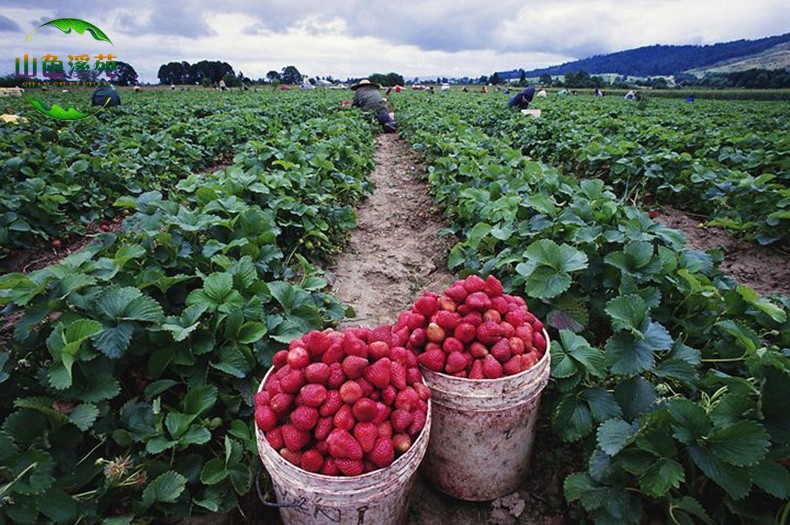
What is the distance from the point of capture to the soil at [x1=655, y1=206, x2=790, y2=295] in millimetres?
4414

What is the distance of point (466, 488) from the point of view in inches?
84.7

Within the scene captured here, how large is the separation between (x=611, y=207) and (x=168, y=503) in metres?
3.51

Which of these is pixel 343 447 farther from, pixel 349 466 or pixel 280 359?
pixel 280 359

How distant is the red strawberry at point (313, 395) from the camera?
1588 millimetres

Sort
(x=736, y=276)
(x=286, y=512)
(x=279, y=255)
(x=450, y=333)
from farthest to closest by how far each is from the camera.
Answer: (x=736, y=276) < (x=279, y=255) < (x=450, y=333) < (x=286, y=512)

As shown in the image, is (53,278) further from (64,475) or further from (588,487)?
(588,487)

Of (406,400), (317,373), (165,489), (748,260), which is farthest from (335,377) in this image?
(748,260)

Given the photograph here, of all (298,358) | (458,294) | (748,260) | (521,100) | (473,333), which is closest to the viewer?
(298,358)

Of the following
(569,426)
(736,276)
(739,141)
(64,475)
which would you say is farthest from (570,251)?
(739,141)

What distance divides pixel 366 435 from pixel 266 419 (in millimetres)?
405

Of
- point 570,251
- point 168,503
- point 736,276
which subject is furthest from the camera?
point 736,276

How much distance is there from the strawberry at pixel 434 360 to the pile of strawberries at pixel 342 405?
0.11 m

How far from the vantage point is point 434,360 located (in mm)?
1927

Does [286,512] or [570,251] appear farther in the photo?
[570,251]
